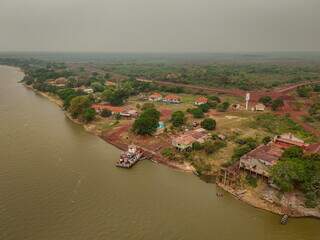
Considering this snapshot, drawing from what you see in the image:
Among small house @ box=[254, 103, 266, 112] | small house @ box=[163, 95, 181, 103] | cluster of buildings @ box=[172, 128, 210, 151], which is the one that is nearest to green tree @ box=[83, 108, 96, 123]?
cluster of buildings @ box=[172, 128, 210, 151]

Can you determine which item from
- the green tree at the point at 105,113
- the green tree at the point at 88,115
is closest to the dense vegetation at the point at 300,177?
the green tree at the point at 88,115

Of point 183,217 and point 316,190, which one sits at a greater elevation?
point 316,190

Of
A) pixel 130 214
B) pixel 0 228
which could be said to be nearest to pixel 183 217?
pixel 130 214

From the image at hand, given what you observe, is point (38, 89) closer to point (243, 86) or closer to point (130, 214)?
point (243, 86)

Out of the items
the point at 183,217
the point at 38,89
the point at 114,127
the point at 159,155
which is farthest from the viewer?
the point at 38,89

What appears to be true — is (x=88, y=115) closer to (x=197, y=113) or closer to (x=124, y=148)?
(x=124, y=148)

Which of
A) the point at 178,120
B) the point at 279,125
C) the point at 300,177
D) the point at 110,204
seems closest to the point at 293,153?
the point at 300,177

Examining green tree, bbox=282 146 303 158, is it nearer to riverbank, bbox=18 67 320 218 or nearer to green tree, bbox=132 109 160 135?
riverbank, bbox=18 67 320 218
